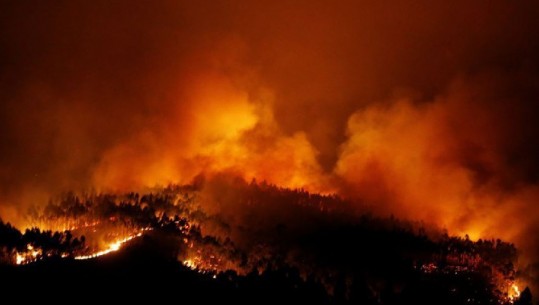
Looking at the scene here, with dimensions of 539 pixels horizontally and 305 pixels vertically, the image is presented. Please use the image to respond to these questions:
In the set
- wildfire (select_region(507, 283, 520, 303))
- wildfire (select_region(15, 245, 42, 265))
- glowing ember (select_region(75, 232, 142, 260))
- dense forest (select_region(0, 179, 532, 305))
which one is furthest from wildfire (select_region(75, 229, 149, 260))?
wildfire (select_region(507, 283, 520, 303))

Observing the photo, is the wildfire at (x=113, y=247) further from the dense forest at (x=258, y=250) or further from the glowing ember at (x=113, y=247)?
the dense forest at (x=258, y=250)

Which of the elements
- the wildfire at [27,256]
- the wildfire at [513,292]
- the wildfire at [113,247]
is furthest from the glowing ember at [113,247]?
the wildfire at [513,292]

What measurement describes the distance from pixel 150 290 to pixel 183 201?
1420 centimetres

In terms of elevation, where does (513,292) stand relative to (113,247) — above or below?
above

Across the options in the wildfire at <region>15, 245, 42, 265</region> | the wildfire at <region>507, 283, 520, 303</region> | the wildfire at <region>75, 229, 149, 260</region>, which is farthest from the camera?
the wildfire at <region>507, 283, 520, 303</region>

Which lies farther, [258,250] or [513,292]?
[513,292]

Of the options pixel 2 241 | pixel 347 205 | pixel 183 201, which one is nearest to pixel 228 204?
pixel 183 201

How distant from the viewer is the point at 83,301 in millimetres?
26953

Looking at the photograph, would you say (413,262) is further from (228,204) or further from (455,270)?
(228,204)

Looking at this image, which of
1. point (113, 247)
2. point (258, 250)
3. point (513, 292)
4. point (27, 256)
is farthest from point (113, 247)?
point (513, 292)

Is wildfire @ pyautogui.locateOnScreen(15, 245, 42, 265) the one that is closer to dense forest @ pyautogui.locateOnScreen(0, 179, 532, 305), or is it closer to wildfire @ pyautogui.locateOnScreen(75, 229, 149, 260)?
dense forest @ pyautogui.locateOnScreen(0, 179, 532, 305)

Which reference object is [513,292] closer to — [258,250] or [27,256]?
[258,250]

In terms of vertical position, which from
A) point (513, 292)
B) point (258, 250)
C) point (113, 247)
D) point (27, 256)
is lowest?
point (27, 256)

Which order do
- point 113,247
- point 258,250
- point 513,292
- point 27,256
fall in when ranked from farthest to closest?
point 513,292, point 258,250, point 113,247, point 27,256
